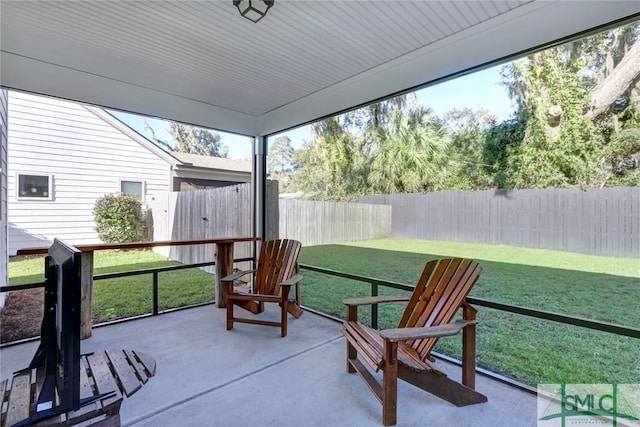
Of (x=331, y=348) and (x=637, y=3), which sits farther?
(x=331, y=348)

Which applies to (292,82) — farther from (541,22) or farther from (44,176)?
(44,176)

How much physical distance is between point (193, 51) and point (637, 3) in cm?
304

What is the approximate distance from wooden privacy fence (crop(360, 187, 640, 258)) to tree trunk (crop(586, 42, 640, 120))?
5.67ft

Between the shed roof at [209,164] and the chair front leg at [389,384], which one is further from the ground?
the shed roof at [209,164]

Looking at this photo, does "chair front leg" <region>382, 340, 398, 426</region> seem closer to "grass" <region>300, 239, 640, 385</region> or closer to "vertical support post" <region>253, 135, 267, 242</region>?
"grass" <region>300, 239, 640, 385</region>

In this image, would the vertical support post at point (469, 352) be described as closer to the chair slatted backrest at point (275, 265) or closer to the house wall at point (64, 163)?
the chair slatted backrest at point (275, 265)

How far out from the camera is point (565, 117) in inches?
238

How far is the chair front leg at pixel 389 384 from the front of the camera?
1.68 metres

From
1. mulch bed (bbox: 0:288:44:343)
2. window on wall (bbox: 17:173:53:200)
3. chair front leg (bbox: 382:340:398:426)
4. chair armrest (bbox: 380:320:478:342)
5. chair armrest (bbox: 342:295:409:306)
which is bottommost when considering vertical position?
mulch bed (bbox: 0:288:44:343)

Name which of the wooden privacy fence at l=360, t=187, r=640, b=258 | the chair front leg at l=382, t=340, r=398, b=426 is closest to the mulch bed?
the chair front leg at l=382, t=340, r=398, b=426

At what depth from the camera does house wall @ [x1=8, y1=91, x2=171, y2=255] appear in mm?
5367

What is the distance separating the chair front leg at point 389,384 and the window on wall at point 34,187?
667 cm

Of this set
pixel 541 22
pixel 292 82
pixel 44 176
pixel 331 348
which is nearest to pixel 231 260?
pixel 331 348

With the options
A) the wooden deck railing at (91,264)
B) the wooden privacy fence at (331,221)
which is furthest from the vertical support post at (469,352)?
the wooden privacy fence at (331,221)
